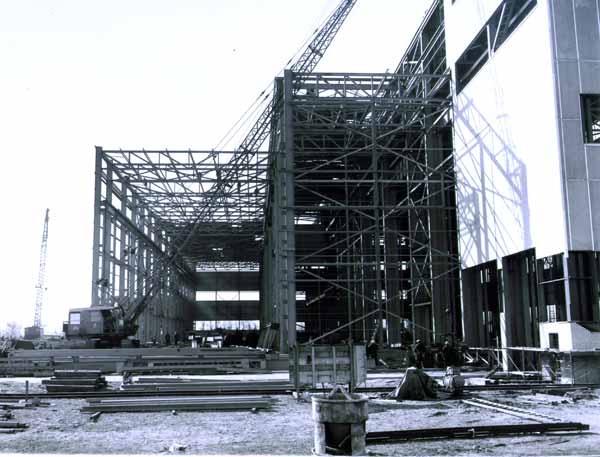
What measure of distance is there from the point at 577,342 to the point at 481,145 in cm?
1063

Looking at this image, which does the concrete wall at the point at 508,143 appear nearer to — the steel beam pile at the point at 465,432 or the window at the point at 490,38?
the window at the point at 490,38

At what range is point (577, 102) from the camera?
2158 centimetres

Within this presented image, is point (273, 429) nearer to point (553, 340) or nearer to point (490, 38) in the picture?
point (553, 340)

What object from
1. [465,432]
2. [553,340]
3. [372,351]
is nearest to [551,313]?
[553,340]

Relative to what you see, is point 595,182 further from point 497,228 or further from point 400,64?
point 400,64

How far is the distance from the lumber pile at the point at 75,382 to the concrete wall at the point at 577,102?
15.2 m

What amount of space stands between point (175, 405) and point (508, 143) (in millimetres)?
16655

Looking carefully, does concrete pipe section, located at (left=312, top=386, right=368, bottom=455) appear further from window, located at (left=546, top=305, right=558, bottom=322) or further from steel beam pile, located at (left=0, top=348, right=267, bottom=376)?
steel beam pile, located at (left=0, top=348, right=267, bottom=376)

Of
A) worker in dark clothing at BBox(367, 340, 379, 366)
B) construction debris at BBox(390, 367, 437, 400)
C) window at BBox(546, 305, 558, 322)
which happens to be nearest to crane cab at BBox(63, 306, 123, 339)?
worker in dark clothing at BBox(367, 340, 379, 366)

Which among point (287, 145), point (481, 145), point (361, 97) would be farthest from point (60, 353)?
point (481, 145)

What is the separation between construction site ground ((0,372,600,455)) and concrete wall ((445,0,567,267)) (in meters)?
7.69

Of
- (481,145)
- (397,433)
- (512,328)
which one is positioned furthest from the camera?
(481,145)

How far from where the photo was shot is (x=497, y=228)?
26484mm

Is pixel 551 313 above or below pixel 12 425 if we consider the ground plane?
above
